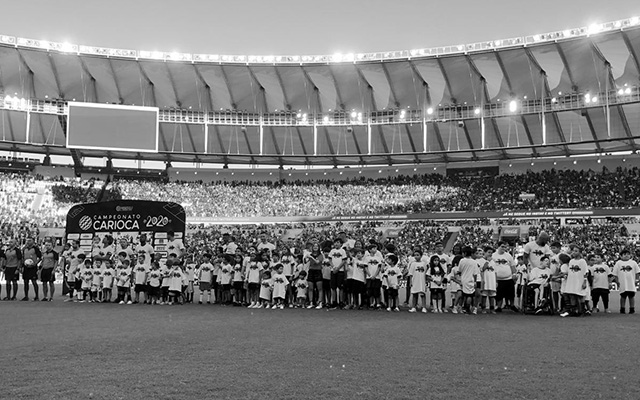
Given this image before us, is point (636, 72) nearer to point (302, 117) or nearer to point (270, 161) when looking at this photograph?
point (302, 117)

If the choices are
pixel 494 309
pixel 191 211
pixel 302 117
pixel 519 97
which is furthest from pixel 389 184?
pixel 494 309

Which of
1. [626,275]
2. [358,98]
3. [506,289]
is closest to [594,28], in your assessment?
[358,98]

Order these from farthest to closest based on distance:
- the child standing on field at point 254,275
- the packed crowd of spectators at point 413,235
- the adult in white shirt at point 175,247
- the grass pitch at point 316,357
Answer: the packed crowd of spectators at point 413,235
the adult in white shirt at point 175,247
the child standing on field at point 254,275
the grass pitch at point 316,357

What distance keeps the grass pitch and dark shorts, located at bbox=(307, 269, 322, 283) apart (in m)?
2.86

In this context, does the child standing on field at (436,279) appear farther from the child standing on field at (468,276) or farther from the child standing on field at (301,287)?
the child standing on field at (301,287)

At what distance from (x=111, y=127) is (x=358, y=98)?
20.8m

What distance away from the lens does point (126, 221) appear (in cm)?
2052

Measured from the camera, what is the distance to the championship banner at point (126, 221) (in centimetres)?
2031

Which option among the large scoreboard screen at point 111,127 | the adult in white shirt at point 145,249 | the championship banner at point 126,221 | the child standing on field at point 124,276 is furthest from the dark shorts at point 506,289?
the large scoreboard screen at point 111,127

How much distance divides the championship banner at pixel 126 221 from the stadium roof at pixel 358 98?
30.5 metres

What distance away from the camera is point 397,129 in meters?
54.6

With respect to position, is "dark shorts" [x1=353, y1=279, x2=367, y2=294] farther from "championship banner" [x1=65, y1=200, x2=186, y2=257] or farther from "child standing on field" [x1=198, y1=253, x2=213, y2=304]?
"championship banner" [x1=65, y1=200, x2=186, y2=257]

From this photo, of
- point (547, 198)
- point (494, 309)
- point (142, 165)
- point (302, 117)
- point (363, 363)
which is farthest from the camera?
point (142, 165)

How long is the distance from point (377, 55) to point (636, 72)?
62.2 ft
